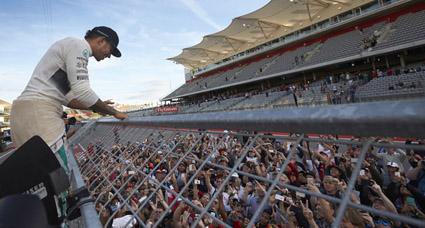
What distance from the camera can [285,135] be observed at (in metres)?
1.15

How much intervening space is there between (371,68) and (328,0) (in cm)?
712

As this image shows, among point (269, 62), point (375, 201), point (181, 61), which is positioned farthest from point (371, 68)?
point (181, 61)

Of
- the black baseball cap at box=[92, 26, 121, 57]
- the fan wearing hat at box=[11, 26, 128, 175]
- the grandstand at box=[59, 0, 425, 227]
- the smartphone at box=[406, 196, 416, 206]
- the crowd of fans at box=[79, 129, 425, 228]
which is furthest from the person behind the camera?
the smartphone at box=[406, 196, 416, 206]

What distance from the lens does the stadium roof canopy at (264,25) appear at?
25.1 m

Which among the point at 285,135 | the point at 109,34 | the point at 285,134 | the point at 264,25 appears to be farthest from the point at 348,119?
the point at 264,25

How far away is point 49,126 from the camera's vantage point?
1.75 m

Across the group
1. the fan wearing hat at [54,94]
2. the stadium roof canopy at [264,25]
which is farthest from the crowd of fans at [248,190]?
the stadium roof canopy at [264,25]

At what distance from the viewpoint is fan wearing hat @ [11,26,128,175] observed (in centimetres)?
170

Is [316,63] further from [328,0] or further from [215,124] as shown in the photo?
[215,124]

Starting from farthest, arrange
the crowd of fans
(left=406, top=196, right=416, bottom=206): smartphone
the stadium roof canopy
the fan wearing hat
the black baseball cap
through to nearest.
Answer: the stadium roof canopy, (left=406, top=196, right=416, bottom=206): smartphone, the crowd of fans, the black baseball cap, the fan wearing hat

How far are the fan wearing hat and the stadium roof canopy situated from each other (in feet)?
Answer: 82.3

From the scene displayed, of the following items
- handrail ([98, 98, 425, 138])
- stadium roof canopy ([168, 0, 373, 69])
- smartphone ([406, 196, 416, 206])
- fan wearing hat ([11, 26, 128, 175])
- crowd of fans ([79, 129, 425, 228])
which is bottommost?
smartphone ([406, 196, 416, 206])

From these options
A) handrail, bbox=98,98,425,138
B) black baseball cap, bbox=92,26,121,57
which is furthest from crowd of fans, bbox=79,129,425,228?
handrail, bbox=98,98,425,138

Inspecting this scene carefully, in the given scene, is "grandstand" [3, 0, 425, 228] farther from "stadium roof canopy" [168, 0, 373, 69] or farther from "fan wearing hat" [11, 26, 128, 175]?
"fan wearing hat" [11, 26, 128, 175]
